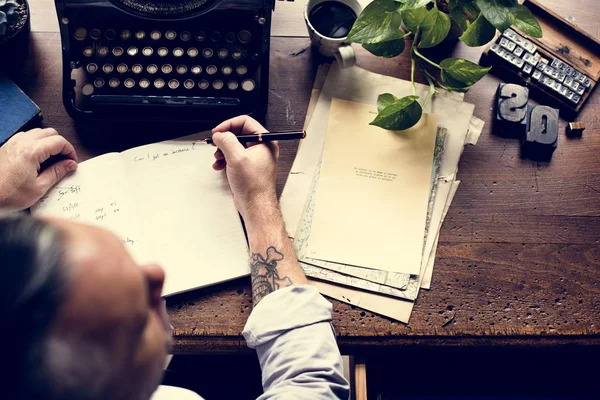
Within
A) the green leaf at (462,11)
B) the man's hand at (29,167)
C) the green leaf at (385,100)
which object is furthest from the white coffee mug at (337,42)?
the man's hand at (29,167)

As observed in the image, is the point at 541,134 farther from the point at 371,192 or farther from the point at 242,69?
the point at 242,69

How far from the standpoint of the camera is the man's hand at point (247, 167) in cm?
113

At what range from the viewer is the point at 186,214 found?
1.15 m

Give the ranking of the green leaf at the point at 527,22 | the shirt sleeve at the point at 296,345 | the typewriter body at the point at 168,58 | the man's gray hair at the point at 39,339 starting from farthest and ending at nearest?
1. the typewriter body at the point at 168,58
2. the green leaf at the point at 527,22
3. the shirt sleeve at the point at 296,345
4. the man's gray hair at the point at 39,339

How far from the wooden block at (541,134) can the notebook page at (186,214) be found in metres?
0.66

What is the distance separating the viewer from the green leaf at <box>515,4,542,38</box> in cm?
108

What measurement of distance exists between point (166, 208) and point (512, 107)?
788mm

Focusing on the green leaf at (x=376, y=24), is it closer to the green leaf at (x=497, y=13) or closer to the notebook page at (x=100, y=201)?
the green leaf at (x=497, y=13)

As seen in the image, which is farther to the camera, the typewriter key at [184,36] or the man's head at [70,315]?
the typewriter key at [184,36]

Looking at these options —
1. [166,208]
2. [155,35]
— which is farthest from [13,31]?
[166,208]

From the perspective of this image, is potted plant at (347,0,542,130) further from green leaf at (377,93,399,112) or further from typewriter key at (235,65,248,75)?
typewriter key at (235,65,248,75)

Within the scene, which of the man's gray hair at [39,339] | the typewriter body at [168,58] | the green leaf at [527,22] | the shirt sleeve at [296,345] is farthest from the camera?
the typewriter body at [168,58]

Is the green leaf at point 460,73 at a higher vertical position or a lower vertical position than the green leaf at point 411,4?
lower

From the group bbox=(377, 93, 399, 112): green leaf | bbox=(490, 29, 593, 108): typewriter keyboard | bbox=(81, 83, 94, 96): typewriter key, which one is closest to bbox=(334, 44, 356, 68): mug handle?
bbox=(377, 93, 399, 112): green leaf
